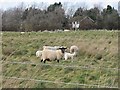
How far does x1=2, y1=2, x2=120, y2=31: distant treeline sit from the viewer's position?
15.0 meters

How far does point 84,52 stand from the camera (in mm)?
6992

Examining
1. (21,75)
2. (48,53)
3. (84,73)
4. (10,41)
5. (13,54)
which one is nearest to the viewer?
(84,73)

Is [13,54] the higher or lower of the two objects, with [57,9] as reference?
lower

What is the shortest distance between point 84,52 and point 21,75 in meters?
1.70

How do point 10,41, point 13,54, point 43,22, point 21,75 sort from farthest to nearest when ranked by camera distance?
point 43,22, point 10,41, point 13,54, point 21,75

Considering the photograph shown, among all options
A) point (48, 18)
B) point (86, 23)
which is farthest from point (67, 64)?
point (48, 18)

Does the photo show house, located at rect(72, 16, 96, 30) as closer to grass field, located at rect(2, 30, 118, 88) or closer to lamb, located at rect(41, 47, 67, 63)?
grass field, located at rect(2, 30, 118, 88)

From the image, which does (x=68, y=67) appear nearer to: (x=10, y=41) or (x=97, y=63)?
(x=97, y=63)

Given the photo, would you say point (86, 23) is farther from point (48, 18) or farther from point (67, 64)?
point (67, 64)

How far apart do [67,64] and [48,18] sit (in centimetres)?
1038

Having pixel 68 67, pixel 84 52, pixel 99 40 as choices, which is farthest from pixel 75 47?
pixel 68 67

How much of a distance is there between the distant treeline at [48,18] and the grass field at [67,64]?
489cm

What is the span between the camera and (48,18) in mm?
16500

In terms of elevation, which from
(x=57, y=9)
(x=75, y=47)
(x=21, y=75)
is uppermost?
(x=57, y=9)
